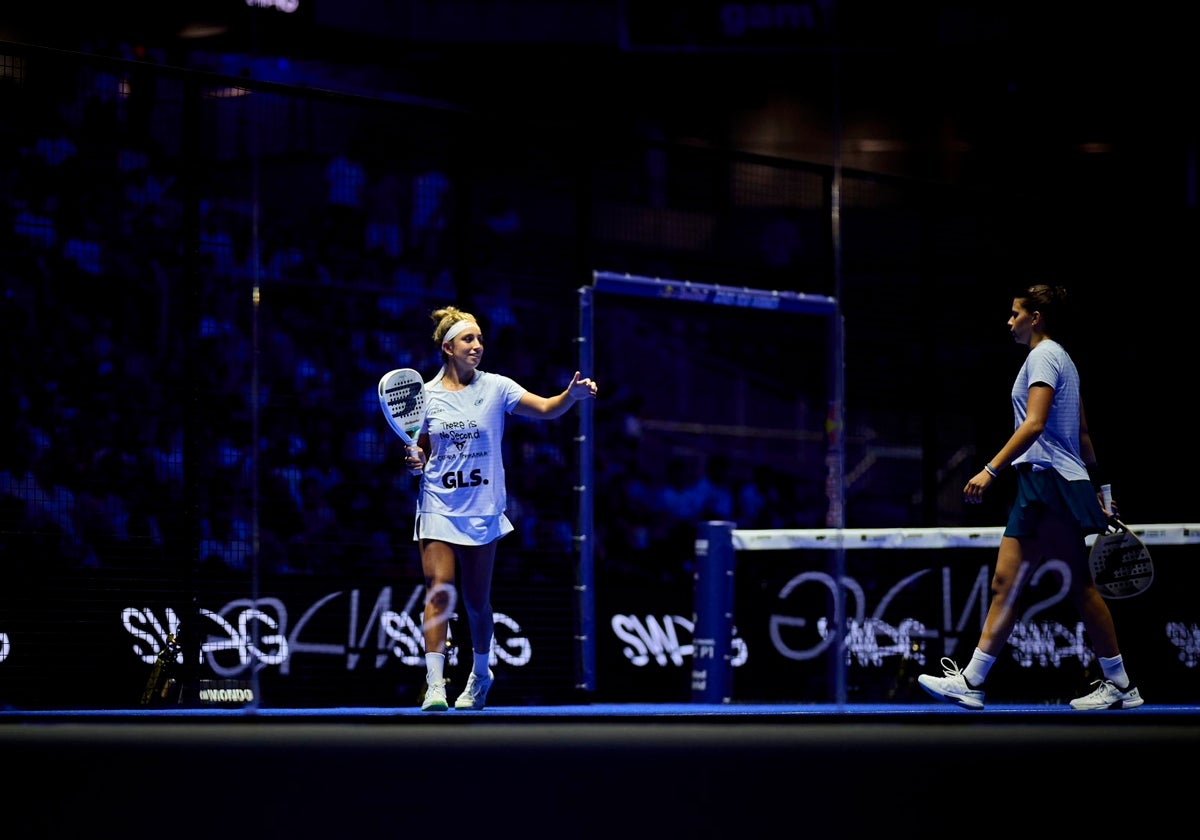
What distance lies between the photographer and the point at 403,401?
784 centimetres

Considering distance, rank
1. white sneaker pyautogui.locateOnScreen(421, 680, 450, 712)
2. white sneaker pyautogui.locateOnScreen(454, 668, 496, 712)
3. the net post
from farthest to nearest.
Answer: the net post < white sneaker pyautogui.locateOnScreen(454, 668, 496, 712) < white sneaker pyautogui.locateOnScreen(421, 680, 450, 712)

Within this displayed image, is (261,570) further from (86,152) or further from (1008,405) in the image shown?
(1008,405)

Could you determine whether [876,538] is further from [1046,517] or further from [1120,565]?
[1046,517]

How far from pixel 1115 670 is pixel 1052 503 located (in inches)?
33.9

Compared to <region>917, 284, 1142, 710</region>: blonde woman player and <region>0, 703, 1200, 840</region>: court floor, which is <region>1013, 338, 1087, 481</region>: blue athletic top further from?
<region>0, 703, 1200, 840</region>: court floor

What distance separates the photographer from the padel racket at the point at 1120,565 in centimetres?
816

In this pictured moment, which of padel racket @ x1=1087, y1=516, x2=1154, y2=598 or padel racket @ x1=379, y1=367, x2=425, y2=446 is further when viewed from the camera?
padel racket @ x1=1087, y1=516, x2=1154, y2=598

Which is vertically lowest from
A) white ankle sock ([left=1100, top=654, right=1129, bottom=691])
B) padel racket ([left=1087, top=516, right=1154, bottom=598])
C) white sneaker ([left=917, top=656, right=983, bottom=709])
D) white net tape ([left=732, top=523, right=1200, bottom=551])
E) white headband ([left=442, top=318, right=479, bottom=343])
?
white sneaker ([left=917, top=656, right=983, bottom=709])

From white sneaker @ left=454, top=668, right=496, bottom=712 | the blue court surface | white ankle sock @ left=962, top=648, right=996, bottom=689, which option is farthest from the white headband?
white ankle sock @ left=962, top=648, right=996, bottom=689

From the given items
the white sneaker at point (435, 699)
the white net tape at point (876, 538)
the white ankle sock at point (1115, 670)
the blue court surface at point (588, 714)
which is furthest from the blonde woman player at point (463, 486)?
the white ankle sock at point (1115, 670)

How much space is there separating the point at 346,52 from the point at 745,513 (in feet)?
24.5

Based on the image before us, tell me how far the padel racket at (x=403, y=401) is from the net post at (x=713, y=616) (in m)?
2.37

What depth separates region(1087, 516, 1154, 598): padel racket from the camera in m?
8.16

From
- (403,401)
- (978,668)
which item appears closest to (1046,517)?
(978,668)
